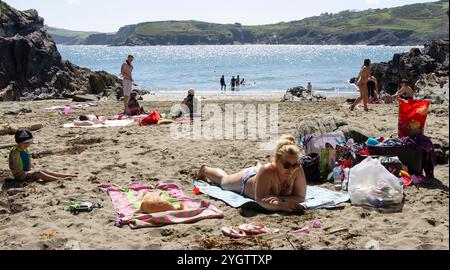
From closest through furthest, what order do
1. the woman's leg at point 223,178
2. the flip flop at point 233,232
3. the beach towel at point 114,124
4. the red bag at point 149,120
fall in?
the flip flop at point 233,232, the woman's leg at point 223,178, the beach towel at point 114,124, the red bag at point 149,120

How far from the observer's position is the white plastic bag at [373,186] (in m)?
6.19

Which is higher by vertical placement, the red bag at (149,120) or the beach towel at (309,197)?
the red bag at (149,120)

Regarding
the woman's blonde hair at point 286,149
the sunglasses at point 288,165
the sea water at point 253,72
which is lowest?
the sea water at point 253,72

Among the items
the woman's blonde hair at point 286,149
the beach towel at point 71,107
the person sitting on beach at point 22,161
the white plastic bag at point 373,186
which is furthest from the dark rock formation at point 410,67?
the person sitting on beach at point 22,161

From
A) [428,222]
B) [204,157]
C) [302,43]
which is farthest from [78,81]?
[302,43]

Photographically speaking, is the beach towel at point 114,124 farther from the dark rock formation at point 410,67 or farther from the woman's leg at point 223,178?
the dark rock formation at point 410,67

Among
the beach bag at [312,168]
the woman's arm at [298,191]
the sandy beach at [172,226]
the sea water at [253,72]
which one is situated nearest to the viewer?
the sandy beach at [172,226]

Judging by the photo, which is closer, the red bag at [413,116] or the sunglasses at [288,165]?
the sunglasses at [288,165]

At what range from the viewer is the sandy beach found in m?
5.11

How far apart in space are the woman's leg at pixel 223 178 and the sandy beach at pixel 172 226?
0.28 metres

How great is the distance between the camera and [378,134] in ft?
33.1

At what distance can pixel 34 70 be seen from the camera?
1215 inches

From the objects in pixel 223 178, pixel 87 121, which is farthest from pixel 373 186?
pixel 87 121
